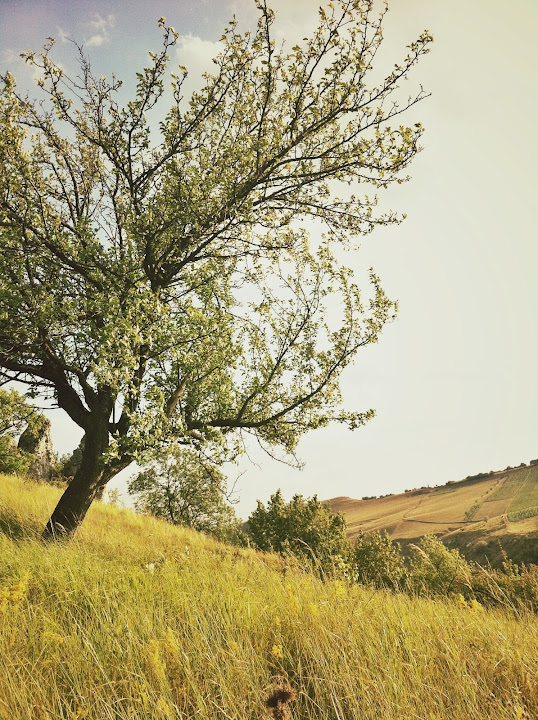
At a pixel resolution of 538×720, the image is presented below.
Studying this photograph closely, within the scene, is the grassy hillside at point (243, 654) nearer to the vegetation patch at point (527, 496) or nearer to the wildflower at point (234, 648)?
the wildflower at point (234, 648)

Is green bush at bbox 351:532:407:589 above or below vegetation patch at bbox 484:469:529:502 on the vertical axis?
below

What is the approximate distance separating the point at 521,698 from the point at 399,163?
375 inches

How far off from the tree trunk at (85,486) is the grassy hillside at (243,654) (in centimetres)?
443

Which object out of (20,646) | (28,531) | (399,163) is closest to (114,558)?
(20,646)

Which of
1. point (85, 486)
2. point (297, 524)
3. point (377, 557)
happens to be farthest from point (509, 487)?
point (85, 486)

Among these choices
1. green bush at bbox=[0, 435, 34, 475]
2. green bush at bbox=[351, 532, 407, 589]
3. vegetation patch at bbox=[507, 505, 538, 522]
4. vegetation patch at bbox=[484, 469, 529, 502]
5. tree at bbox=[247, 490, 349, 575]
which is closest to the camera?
green bush at bbox=[0, 435, 34, 475]

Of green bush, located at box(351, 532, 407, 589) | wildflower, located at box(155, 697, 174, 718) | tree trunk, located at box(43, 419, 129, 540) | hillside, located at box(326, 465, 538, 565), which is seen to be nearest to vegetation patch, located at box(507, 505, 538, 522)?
hillside, located at box(326, 465, 538, 565)

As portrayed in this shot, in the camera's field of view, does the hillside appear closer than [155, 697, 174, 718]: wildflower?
No

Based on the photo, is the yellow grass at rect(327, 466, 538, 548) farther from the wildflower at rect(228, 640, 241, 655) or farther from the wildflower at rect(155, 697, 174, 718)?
the wildflower at rect(155, 697, 174, 718)

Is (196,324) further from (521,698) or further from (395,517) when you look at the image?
(395,517)

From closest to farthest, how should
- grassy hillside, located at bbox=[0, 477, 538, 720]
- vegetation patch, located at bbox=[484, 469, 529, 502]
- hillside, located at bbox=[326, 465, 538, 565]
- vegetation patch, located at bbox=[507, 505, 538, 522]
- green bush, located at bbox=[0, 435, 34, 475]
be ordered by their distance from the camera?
1. grassy hillside, located at bbox=[0, 477, 538, 720]
2. green bush, located at bbox=[0, 435, 34, 475]
3. hillside, located at bbox=[326, 465, 538, 565]
4. vegetation patch, located at bbox=[507, 505, 538, 522]
5. vegetation patch, located at bbox=[484, 469, 529, 502]

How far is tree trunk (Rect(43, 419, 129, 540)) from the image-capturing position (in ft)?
33.2

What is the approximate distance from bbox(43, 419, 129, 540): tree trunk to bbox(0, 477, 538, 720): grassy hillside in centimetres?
443

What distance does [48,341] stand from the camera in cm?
1008
